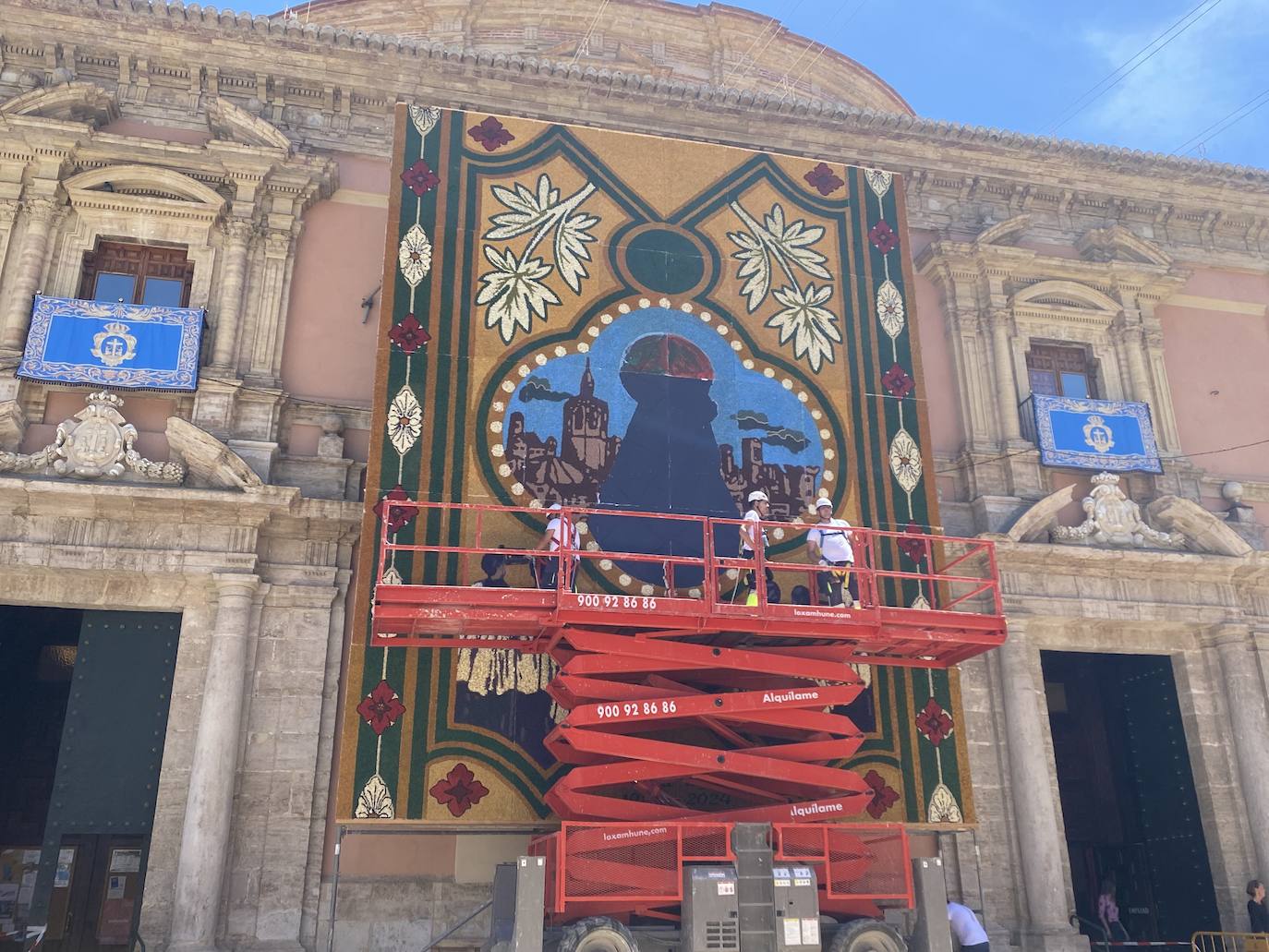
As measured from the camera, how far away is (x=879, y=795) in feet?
41.9

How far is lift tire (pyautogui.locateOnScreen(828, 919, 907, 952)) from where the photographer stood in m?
9.91

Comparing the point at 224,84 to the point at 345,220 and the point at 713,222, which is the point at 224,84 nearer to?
the point at 345,220

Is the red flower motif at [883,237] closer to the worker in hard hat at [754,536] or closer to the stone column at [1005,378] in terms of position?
the stone column at [1005,378]

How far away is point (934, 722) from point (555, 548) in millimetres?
4995

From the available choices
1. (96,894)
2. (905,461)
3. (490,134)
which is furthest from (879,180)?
(96,894)

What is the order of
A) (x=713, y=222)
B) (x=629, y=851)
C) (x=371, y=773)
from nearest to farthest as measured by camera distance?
(x=629, y=851), (x=371, y=773), (x=713, y=222)

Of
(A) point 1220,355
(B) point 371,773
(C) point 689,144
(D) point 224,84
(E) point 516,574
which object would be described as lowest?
(B) point 371,773

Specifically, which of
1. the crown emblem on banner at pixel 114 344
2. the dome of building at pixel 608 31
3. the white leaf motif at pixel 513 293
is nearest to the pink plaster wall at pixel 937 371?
the white leaf motif at pixel 513 293

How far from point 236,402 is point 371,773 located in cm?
485

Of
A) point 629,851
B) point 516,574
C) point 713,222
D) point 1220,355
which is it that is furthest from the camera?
point 1220,355

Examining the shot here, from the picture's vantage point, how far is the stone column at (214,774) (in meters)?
11.5

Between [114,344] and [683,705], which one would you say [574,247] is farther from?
[683,705]

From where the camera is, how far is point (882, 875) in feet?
34.2

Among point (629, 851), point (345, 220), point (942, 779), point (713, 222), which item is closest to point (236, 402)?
point (345, 220)
